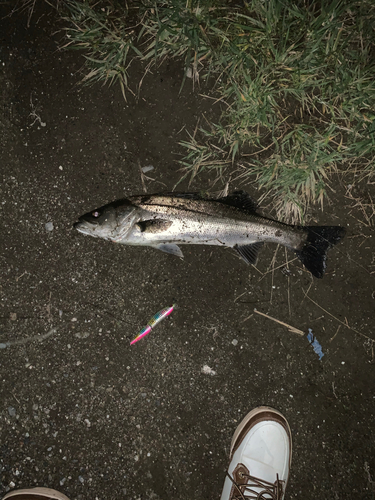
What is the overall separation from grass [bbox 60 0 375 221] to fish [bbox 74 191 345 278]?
41 cm

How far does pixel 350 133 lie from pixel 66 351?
407cm

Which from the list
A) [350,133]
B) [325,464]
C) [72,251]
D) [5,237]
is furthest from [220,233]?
[325,464]

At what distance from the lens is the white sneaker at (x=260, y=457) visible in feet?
10.4

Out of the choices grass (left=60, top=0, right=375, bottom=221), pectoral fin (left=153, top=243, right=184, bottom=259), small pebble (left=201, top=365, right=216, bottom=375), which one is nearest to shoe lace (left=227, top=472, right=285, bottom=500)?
small pebble (left=201, top=365, right=216, bottom=375)

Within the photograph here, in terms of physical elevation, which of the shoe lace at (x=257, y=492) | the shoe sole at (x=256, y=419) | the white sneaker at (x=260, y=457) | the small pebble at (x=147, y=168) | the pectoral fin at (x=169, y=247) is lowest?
the shoe lace at (x=257, y=492)

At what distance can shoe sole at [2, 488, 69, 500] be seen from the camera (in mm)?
2949

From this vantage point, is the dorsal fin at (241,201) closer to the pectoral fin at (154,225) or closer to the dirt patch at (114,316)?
the dirt patch at (114,316)

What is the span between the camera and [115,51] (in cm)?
298

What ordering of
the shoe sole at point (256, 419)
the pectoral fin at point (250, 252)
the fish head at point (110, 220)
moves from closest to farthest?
1. the fish head at point (110, 220)
2. the pectoral fin at point (250, 252)
3. the shoe sole at point (256, 419)

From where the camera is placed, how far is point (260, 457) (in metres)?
3.31

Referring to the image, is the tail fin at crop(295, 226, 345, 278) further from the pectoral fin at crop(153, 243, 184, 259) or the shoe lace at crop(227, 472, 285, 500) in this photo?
the shoe lace at crop(227, 472, 285, 500)

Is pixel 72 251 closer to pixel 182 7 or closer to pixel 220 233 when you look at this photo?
pixel 220 233

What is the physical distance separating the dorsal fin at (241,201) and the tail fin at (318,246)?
2.15 ft

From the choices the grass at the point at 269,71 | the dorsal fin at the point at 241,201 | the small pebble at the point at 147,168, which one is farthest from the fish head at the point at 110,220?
the dorsal fin at the point at 241,201
